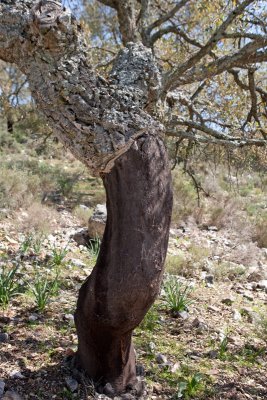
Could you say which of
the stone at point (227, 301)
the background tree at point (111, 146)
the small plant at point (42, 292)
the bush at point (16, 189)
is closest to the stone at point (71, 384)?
the background tree at point (111, 146)

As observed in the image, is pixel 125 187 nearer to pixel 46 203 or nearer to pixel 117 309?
pixel 117 309

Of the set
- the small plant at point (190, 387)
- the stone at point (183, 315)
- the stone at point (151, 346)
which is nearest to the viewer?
the small plant at point (190, 387)

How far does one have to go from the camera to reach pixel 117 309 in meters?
2.65

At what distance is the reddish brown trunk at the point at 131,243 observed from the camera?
8.53 ft

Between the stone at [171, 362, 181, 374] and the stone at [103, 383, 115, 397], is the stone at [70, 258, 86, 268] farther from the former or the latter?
the stone at [103, 383, 115, 397]

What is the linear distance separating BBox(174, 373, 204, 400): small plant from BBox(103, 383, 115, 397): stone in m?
0.48

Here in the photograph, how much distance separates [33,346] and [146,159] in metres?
1.93

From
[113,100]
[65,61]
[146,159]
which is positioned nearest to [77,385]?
[146,159]

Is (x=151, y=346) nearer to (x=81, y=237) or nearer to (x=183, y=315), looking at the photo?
(x=183, y=315)

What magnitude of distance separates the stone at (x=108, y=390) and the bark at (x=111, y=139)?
24 cm

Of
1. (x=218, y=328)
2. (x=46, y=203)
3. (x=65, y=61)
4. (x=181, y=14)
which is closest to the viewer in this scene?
(x=65, y=61)

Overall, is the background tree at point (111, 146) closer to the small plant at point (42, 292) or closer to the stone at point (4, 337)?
the stone at point (4, 337)

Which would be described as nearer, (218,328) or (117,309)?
(117,309)

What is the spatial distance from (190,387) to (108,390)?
65cm
